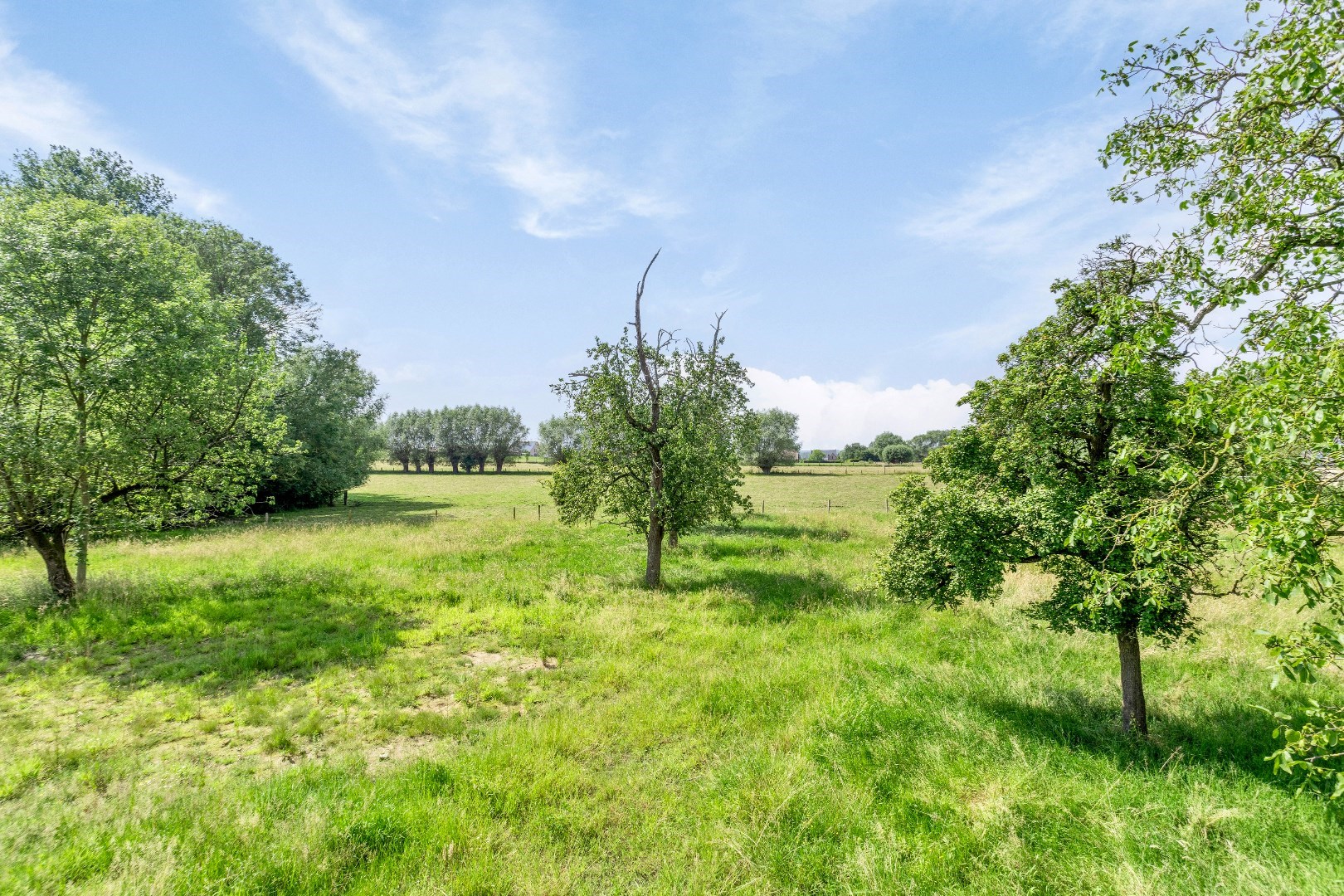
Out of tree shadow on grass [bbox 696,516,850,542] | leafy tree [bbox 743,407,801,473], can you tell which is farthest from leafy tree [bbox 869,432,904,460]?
tree shadow on grass [bbox 696,516,850,542]

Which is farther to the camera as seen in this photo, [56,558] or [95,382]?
[56,558]

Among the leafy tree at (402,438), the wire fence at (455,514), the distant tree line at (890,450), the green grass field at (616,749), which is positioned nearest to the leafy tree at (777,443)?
the distant tree line at (890,450)

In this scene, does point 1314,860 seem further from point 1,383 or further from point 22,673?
point 1,383

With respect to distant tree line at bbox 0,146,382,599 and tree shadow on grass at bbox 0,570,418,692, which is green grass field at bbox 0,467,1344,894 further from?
distant tree line at bbox 0,146,382,599

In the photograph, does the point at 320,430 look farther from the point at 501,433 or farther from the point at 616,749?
the point at 501,433

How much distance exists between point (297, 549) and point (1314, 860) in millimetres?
27374

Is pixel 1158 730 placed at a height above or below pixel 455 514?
below

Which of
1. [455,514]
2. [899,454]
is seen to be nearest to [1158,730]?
[455,514]

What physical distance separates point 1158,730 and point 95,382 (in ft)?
78.5

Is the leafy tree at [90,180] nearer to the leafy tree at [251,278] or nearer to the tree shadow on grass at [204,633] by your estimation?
the leafy tree at [251,278]

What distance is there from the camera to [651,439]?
17125 mm

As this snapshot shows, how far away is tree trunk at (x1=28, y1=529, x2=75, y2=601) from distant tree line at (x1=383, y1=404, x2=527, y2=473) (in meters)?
93.4

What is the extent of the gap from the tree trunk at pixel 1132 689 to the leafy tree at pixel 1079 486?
0.06 feet

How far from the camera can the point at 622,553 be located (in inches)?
870
